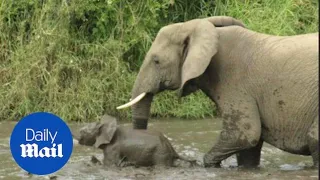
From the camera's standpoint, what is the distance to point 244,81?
719cm

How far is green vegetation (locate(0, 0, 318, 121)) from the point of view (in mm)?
10930

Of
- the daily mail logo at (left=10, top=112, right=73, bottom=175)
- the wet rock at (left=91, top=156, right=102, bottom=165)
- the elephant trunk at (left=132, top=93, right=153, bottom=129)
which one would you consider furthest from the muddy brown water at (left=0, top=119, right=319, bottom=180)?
the daily mail logo at (left=10, top=112, right=73, bottom=175)

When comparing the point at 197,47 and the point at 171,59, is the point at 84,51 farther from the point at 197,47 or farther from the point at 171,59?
the point at 197,47

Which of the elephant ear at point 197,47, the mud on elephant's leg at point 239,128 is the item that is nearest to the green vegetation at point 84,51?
the elephant ear at point 197,47

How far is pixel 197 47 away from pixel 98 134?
1.20 m

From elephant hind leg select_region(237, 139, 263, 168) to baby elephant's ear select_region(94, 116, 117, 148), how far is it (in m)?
1.20

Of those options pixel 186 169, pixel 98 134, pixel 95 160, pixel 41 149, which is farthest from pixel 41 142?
pixel 186 169

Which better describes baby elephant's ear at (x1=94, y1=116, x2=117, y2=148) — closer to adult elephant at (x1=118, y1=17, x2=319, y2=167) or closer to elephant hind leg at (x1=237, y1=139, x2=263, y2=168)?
adult elephant at (x1=118, y1=17, x2=319, y2=167)

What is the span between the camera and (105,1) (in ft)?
37.8

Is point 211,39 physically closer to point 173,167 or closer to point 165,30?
point 165,30

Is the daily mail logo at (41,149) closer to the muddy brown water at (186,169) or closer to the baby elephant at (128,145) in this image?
the muddy brown water at (186,169)

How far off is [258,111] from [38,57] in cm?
485

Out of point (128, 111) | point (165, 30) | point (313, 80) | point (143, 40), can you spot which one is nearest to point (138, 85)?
point (165, 30)

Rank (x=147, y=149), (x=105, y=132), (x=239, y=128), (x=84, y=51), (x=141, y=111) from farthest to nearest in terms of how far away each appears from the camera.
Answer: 1. (x=84, y=51)
2. (x=141, y=111)
3. (x=105, y=132)
4. (x=147, y=149)
5. (x=239, y=128)
